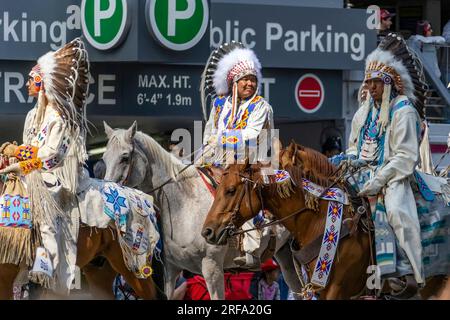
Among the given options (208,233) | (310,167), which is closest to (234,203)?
(208,233)

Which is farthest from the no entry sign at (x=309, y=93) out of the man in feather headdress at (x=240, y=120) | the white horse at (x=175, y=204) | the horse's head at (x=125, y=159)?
the horse's head at (x=125, y=159)

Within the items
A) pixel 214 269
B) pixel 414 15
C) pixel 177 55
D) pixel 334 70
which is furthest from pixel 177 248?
pixel 414 15

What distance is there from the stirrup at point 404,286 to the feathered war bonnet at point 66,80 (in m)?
3.43

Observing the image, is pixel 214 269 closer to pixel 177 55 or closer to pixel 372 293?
pixel 372 293

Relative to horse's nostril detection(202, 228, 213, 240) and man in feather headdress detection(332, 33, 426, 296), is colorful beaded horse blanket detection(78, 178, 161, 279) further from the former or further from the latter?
man in feather headdress detection(332, 33, 426, 296)

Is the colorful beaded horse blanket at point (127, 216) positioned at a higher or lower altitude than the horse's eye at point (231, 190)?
lower

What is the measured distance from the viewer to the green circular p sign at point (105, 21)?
16.6 m

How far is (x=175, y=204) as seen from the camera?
512 inches

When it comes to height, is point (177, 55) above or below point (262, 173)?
above

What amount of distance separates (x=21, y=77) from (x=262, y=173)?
680cm

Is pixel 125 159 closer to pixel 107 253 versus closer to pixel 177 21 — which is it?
pixel 107 253

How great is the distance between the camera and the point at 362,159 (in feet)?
38.1

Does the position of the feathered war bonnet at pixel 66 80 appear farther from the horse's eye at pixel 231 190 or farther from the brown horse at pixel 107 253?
the horse's eye at pixel 231 190

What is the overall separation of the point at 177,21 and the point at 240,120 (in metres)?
4.51
